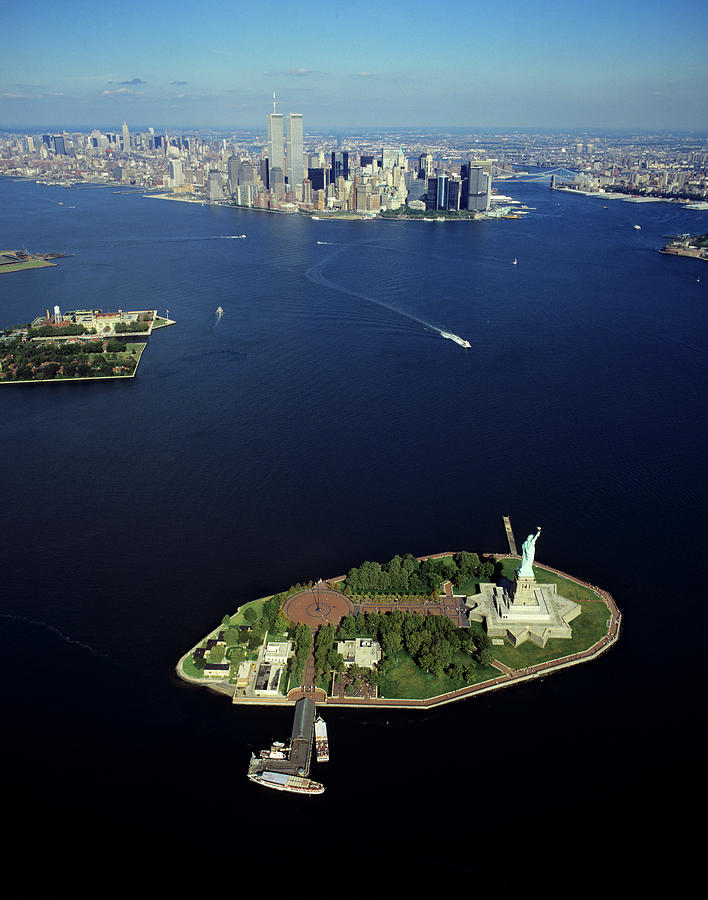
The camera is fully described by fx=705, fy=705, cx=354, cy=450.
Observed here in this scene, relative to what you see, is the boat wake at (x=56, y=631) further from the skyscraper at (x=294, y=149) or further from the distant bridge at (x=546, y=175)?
the distant bridge at (x=546, y=175)

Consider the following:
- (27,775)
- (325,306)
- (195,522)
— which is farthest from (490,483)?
(325,306)

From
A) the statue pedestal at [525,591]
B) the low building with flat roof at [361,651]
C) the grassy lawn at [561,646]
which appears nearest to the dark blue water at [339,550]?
the grassy lawn at [561,646]

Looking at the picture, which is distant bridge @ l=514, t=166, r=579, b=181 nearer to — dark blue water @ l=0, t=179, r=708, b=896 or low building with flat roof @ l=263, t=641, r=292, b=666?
dark blue water @ l=0, t=179, r=708, b=896

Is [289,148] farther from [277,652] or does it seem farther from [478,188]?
[277,652]

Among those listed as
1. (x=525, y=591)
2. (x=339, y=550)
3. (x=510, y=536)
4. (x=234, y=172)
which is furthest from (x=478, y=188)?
(x=525, y=591)

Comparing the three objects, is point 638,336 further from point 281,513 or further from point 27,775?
point 27,775
